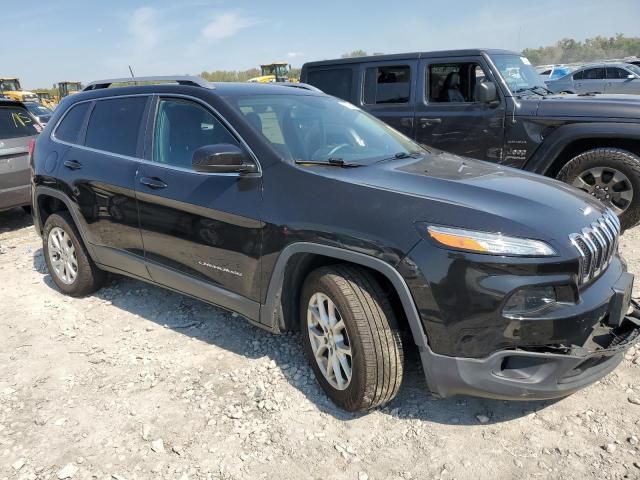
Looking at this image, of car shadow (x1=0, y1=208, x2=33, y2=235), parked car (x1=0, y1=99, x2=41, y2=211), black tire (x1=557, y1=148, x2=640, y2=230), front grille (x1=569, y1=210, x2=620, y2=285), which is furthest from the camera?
car shadow (x1=0, y1=208, x2=33, y2=235)

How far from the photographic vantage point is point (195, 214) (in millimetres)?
3176

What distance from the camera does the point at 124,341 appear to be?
3.72 m

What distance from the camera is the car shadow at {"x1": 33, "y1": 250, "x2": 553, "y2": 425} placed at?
8.98 feet

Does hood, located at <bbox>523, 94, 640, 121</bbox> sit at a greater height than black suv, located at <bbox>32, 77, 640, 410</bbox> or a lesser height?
greater

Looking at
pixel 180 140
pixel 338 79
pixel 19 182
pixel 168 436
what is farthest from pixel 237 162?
pixel 19 182

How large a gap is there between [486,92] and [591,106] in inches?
41.2

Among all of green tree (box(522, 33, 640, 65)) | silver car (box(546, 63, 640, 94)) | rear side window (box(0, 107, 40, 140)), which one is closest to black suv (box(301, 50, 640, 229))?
rear side window (box(0, 107, 40, 140))

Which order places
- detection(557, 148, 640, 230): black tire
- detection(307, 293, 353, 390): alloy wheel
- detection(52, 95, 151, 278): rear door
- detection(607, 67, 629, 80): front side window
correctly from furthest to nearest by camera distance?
1. detection(607, 67, 629, 80): front side window
2. detection(557, 148, 640, 230): black tire
3. detection(52, 95, 151, 278): rear door
4. detection(307, 293, 353, 390): alloy wheel

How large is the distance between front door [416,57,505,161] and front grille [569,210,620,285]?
10.4ft

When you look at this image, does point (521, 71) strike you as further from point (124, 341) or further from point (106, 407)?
point (106, 407)

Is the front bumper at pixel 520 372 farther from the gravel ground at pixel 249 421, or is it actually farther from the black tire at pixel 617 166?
the black tire at pixel 617 166

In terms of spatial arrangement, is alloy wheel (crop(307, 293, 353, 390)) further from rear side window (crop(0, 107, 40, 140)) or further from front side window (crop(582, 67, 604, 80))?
front side window (crop(582, 67, 604, 80))

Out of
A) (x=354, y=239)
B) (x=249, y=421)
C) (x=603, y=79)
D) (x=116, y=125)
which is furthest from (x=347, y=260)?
(x=603, y=79)

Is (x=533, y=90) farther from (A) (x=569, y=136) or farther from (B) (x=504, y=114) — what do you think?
(A) (x=569, y=136)
